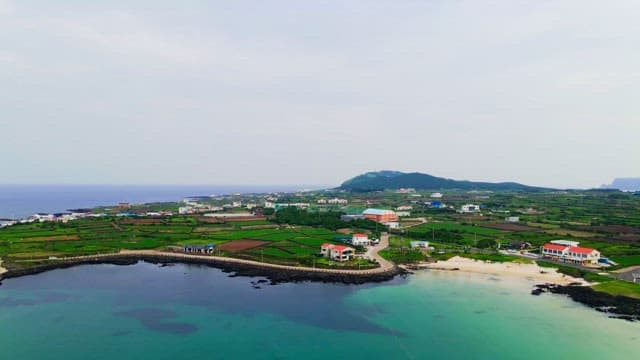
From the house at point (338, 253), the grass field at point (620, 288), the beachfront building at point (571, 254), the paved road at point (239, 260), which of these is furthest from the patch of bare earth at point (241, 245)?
the grass field at point (620, 288)

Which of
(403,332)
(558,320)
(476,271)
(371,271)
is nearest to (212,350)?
(403,332)

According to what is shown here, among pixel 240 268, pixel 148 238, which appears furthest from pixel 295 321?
pixel 148 238

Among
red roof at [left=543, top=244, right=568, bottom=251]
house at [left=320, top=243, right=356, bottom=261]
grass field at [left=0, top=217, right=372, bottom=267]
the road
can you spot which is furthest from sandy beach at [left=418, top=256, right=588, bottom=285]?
grass field at [left=0, top=217, right=372, bottom=267]

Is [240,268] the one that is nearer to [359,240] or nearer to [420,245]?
[359,240]

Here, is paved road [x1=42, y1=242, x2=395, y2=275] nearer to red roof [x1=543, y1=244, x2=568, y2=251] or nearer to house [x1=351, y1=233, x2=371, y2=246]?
house [x1=351, y1=233, x2=371, y2=246]

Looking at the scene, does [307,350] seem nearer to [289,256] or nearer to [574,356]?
[574,356]

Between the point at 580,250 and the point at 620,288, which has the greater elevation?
the point at 580,250

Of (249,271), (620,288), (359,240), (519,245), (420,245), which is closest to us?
(620,288)
